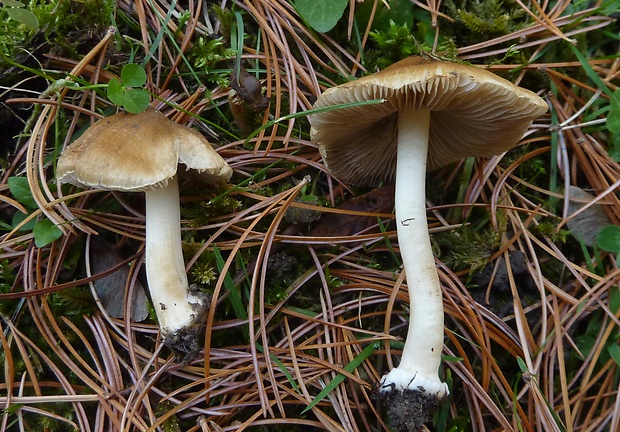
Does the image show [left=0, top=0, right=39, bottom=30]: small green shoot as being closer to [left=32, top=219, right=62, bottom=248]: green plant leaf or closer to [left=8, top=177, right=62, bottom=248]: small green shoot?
[left=8, top=177, right=62, bottom=248]: small green shoot

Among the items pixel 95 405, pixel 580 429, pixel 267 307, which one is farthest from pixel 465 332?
pixel 95 405

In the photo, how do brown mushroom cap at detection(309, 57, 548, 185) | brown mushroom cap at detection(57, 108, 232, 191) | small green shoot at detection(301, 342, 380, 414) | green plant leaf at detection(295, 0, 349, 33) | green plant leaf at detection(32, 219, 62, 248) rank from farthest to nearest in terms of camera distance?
green plant leaf at detection(295, 0, 349, 33) → green plant leaf at detection(32, 219, 62, 248) → small green shoot at detection(301, 342, 380, 414) → brown mushroom cap at detection(57, 108, 232, 191) → brown mushroom cap at detection(309, 57, 548, 185)

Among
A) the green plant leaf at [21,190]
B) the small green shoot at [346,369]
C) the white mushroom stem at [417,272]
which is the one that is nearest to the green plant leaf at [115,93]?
the green plant leaf at [21,190]

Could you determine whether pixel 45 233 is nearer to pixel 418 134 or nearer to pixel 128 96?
pixel 128 96

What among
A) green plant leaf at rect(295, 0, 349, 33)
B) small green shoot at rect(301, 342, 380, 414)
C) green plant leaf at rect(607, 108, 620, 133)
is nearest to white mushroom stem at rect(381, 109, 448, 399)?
small green shoot at rect(301, 342, 380, 414)

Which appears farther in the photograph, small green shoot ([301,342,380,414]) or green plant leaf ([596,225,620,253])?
green plant leaf ([596,225,620,253])

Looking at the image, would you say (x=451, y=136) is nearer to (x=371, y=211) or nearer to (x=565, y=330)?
(x=371, y=211)

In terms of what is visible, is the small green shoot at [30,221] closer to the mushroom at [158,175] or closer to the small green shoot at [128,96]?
the mushroom at [158,175]
